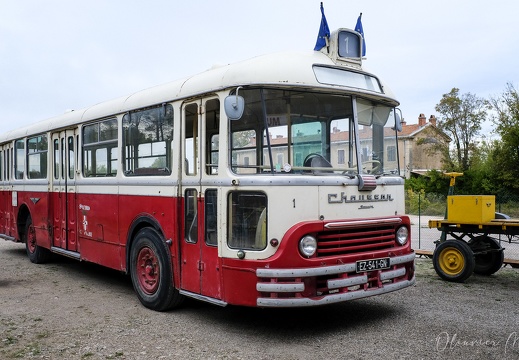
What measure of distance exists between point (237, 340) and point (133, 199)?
2741mm

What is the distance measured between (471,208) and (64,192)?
275 inches

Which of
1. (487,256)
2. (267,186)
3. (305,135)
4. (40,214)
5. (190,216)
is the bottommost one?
(487,256)

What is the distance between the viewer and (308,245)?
571 centimetres

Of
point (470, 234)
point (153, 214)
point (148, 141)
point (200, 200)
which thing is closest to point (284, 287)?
point (200, 200)

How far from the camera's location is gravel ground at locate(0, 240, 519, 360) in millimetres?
5434

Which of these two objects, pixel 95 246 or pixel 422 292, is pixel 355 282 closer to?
pixel 422 292

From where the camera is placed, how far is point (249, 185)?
576 centimetres

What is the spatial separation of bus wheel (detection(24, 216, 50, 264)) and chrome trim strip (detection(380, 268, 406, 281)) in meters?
7.64

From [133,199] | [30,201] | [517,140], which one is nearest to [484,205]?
[133,199]

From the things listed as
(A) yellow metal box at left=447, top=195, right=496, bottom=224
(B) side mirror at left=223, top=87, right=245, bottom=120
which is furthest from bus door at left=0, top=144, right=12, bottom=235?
(A) yellow metal box at left=447, top=195, right=496, bottom=224

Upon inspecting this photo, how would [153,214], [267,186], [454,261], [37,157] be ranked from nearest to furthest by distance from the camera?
[267,186] → [153,214] → [454,261] → [37,157]

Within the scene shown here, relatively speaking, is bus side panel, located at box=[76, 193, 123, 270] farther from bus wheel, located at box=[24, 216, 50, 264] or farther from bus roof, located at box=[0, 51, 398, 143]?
bus wheel, located at box=[24, 216, 50, 264]

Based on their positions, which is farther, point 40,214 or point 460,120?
point 460,120

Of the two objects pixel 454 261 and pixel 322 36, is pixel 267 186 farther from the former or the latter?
pixel 454 261
